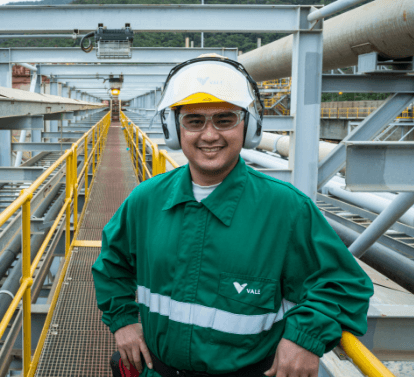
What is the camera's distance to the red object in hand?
1.61 metres

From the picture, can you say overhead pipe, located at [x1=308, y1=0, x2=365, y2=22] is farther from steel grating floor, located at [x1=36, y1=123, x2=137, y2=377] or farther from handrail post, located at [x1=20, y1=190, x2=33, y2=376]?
handrail post, located at [x1=20, y1=190, x2=33, y2=376]

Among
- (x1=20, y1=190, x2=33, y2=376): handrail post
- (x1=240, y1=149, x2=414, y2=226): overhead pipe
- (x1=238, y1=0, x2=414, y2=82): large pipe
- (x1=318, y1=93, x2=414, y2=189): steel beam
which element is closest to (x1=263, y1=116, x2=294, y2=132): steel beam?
(x1=318, y1=93, x2=414, y2=189): steel beam

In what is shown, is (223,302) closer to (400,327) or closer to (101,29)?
(400,327)

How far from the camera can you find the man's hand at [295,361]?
4.17ft

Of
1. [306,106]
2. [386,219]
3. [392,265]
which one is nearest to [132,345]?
[386,219]

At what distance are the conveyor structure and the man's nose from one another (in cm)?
61

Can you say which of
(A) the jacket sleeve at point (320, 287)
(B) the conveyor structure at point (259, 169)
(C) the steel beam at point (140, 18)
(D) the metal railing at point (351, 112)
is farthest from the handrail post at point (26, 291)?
(D) the metal railing at point (351, 112)

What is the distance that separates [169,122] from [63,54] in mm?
10269

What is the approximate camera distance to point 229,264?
1380 mm

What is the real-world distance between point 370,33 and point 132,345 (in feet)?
19.8

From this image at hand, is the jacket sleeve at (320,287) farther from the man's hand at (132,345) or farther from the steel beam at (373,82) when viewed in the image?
the steel beam at (373,82)

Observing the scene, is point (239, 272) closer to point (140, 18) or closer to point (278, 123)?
point (278, 123)

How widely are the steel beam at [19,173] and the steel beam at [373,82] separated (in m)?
4.51

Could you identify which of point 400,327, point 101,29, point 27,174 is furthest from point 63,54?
point 400,327
